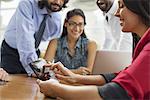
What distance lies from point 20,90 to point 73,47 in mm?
922

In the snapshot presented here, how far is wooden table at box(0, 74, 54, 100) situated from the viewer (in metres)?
1.40

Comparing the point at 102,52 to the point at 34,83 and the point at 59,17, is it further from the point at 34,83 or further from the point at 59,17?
the point at 34,83

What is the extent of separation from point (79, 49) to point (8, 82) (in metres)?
0.82

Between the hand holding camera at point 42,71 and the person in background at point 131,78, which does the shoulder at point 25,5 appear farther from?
the person in background at point 131,78

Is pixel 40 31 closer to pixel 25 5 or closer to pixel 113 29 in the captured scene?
pixel 25 5

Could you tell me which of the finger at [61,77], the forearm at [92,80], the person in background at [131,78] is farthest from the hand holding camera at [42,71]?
the person in background at [131,78]

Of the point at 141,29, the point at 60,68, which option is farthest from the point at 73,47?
the point at 141,29

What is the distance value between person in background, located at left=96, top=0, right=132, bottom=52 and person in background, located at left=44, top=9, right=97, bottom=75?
210 millimetres

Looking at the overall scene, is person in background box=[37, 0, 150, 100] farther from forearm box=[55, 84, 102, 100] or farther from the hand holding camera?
the hand holding camera

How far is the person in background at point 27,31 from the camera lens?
2.01 metres

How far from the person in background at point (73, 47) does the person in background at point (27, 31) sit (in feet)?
0.30

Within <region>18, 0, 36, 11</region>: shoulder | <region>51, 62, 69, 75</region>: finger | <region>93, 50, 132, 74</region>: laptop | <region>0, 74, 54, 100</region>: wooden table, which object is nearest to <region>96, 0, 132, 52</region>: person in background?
<region>93, 50, 132, 74</region>: laptop

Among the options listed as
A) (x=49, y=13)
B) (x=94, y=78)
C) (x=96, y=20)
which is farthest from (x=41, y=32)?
(x=96, y=20)

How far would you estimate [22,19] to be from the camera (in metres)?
2.04
